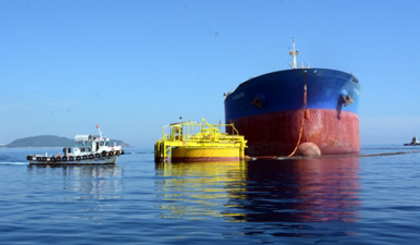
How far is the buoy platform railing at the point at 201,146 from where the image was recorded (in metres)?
46.9

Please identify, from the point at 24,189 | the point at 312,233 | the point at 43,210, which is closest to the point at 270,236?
the point at 312,233

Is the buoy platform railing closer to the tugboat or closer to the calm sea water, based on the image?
the tugboat

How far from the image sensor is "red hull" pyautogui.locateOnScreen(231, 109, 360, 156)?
49.8 metres

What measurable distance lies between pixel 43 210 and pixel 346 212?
1087cm

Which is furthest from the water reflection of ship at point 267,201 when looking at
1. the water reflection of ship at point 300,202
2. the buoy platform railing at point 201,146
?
the buoy platform railing at point 201,146

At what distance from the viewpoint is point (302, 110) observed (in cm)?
4959

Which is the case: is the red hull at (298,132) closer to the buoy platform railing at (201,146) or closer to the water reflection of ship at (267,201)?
the buoy platform railing at (201,146)

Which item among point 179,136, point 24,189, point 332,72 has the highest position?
point 332,72

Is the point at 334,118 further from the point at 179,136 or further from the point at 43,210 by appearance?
the point at 43,210

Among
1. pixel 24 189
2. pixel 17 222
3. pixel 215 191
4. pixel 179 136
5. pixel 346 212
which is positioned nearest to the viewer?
pixel 17 222

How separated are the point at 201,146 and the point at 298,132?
12.9m

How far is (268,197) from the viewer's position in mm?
16859

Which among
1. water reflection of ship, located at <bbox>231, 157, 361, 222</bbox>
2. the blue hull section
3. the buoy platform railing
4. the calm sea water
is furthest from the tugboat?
water reflection of ship, located at <bbox>231, 157, 361, 222</bbox>

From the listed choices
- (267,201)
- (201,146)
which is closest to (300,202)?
(267,201)
